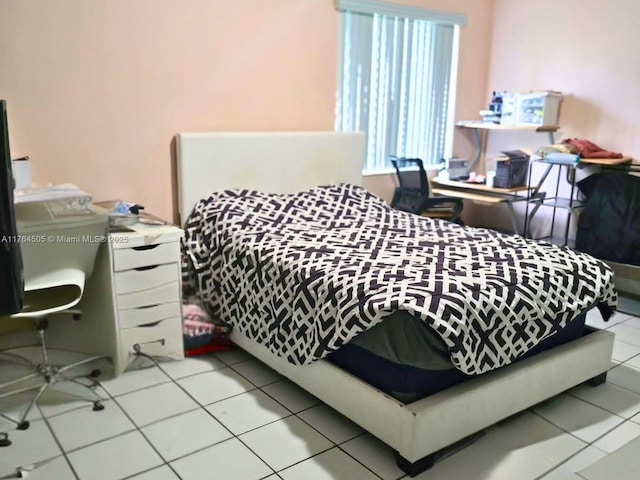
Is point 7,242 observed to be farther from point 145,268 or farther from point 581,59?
point 581,59

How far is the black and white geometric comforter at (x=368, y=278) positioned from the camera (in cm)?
200

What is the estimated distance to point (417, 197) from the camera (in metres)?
4.23

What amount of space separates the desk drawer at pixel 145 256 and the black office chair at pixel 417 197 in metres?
2.04

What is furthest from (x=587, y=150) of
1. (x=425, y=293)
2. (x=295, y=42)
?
(x=425, y=293)

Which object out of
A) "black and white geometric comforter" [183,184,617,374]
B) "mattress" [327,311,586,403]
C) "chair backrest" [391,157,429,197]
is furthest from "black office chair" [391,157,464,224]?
"mattress" [327,311,586,403]

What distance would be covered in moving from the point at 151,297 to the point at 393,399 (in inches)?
51.5

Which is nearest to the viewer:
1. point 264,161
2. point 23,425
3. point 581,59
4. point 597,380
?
point 23,425

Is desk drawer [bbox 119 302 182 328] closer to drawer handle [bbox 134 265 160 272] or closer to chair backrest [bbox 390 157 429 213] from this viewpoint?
drawer handle [bbox 134 265 160 272]

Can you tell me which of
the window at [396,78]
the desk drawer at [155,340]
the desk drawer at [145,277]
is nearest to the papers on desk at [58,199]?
the desk drawer at [145,277]

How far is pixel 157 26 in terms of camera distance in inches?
122

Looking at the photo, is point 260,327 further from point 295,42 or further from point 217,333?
point 295,42

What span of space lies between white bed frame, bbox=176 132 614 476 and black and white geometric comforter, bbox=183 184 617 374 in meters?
0.10

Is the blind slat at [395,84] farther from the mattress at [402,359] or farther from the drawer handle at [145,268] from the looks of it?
the mattress at [402,359]

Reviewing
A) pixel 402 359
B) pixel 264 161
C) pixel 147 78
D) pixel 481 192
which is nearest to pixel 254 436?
pixel 402 359
